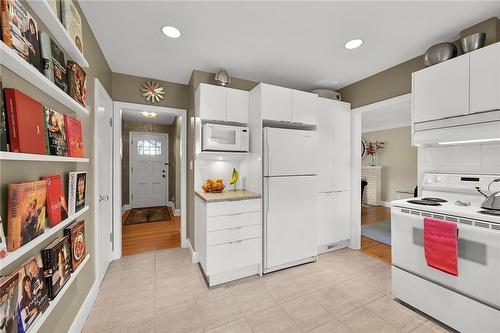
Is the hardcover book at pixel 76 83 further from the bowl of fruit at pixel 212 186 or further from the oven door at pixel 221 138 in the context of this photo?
the bowl of fruit at pixel 212 186

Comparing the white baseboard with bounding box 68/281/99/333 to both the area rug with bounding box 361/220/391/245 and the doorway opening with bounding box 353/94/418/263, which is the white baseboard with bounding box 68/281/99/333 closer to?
the area rug with bounding box 361/220/391/245

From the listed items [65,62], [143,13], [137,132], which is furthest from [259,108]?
[137,132]

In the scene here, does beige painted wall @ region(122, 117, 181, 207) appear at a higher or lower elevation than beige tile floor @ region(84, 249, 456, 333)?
higher

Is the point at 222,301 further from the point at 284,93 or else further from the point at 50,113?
the point at 284,93

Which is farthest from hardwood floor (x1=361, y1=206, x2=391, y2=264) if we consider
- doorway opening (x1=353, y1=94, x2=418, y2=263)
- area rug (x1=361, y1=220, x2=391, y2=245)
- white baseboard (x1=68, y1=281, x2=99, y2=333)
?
white baseboard (x1=68, y1=281, x2=99, y2=333)

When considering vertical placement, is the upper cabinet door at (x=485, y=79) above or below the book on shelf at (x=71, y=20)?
below

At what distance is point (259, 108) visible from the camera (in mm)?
2424

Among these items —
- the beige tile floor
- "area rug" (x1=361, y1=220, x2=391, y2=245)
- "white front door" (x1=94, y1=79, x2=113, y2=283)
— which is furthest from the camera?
"area rug" (x1=361, y1=220, x2=391, y2=245)

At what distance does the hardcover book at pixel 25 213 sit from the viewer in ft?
2.65

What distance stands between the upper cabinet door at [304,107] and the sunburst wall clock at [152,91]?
189 cm

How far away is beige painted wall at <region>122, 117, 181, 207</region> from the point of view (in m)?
5.38

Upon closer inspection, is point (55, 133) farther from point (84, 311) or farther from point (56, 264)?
point (84, 311)

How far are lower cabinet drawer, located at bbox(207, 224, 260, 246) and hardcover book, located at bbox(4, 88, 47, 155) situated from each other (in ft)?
5.02

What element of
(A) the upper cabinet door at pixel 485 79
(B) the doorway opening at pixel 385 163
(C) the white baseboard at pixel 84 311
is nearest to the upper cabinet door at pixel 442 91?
(A) the upper cabinet door at pixel 485 79
